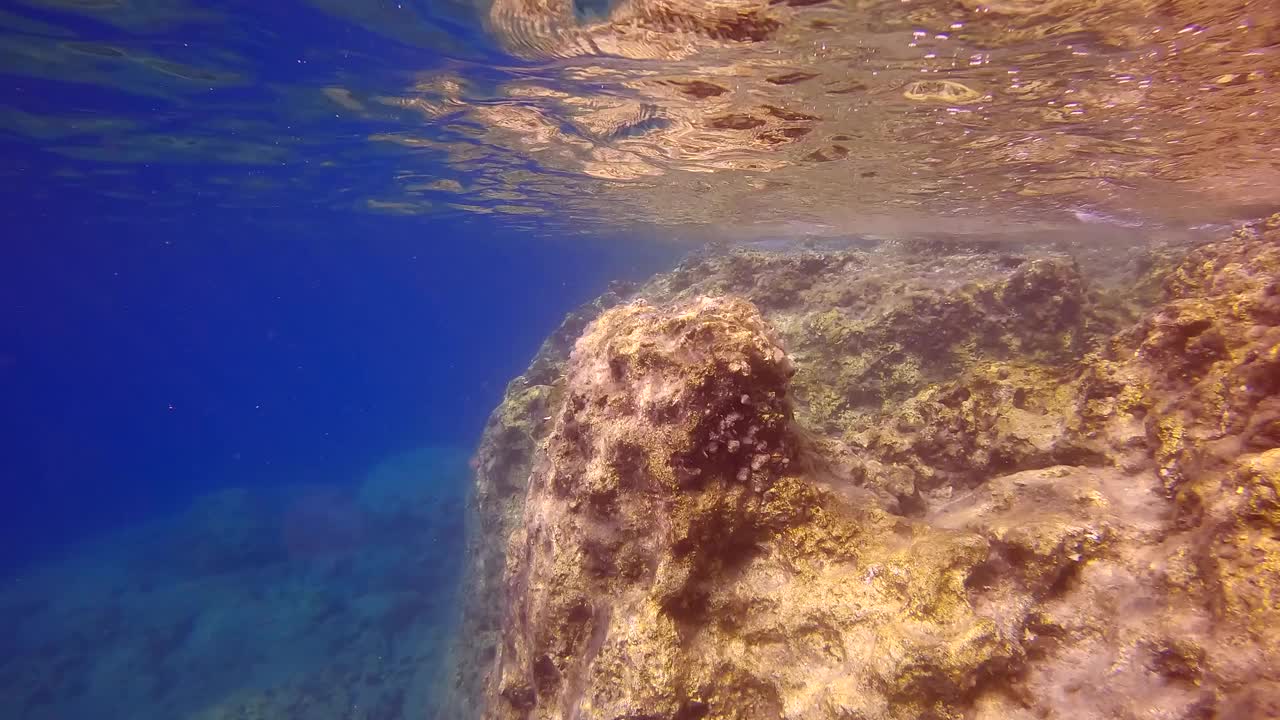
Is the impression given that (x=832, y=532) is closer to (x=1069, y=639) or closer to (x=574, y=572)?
(x=1069, y=639)

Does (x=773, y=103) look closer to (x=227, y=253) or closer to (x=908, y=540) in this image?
(x=908, y=540)

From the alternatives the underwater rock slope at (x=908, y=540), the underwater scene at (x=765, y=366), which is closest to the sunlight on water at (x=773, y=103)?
the underwater scene at (x=765, y=366)

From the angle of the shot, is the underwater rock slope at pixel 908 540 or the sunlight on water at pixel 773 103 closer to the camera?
the underwater rock slope at pixel 908 540

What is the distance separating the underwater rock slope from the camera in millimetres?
3383

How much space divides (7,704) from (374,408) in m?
114

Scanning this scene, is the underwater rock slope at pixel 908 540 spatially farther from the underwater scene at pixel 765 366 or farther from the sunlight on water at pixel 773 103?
the sunlight on water at pixel 773 103

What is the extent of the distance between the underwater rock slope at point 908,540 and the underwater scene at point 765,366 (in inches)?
1.1

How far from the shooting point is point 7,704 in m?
20.6

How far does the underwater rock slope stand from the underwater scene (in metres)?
0.03

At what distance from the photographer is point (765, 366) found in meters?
4.41

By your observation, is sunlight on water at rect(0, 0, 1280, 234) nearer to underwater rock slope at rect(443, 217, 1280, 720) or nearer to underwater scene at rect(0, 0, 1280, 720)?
underwater scene at rect(0, 0, 1280, 720)

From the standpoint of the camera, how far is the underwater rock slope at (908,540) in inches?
133

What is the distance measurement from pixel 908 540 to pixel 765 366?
5.56 ft

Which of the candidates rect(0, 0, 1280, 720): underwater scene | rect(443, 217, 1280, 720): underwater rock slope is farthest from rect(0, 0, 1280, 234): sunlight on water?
rect(443, 217, 1280, 720): underwater rock slope
